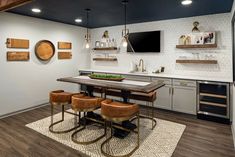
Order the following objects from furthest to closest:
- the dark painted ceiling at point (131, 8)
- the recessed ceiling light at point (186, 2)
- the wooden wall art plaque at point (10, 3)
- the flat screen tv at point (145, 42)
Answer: the flat screen tv at point (145, 42)
the dark painted ceiling at point (131, 8)
the recessed ceiling light at point (186, 2)
the wooden wall art plaque at point (10, 3)

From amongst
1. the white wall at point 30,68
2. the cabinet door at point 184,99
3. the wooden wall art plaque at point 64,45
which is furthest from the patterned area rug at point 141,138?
the wooden wall art plaque at point 64,45

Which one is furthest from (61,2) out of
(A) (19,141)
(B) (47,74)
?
(A) (19,141)

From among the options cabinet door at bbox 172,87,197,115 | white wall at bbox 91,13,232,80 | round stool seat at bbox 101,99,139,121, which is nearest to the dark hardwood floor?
cabinet door at bbox 172,87,197,115

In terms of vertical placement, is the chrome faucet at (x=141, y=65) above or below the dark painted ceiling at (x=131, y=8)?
below

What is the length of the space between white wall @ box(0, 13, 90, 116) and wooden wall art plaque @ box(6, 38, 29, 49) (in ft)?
0.31

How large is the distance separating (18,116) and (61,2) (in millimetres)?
2804

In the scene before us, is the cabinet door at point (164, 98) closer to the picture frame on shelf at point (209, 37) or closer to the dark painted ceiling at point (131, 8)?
the picture frame on shelf at point (209, 37)

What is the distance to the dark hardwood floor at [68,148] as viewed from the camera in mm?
2541

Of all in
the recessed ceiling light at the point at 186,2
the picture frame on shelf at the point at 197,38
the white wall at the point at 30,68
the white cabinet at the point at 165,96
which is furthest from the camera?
the white cabinet at the point at 165,96

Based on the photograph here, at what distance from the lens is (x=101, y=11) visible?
156 inches

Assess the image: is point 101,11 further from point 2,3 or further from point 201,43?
point 201,43

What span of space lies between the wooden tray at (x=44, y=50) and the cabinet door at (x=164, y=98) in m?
3.26

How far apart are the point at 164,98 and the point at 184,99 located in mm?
500

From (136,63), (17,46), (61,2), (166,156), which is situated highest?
(61,2)
